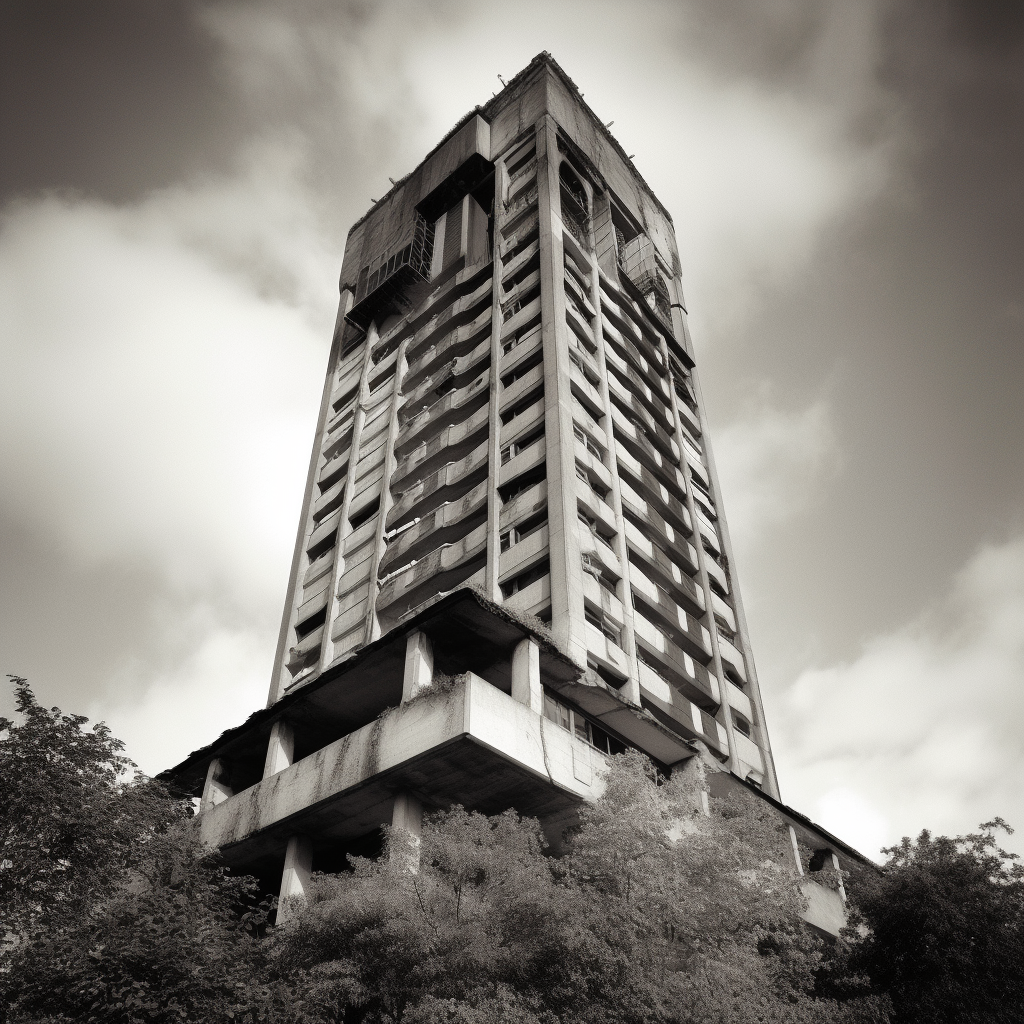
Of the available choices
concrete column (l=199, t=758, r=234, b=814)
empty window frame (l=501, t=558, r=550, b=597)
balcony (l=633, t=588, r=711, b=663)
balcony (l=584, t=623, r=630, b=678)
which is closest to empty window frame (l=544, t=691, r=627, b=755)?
balcony (l=584, t=623, r=630, b=678)

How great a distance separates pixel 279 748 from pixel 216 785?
11.5ft

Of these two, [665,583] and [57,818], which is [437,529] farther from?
[57,818]

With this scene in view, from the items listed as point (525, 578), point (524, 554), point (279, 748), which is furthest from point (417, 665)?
point (524, 554)

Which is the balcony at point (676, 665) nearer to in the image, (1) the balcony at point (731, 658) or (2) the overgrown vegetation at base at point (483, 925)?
(1) the balcony at point (731, 658)

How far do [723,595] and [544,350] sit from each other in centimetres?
1551

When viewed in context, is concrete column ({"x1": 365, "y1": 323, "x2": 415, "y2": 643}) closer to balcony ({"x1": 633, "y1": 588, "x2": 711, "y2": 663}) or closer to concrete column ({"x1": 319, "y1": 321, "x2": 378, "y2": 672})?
concrete column ({"x1": 319, "y1": 321, "x2": 378, "y2": 672})

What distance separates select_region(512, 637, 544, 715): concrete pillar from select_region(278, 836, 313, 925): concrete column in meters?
7.15

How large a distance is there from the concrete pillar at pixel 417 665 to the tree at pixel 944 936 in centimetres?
1219

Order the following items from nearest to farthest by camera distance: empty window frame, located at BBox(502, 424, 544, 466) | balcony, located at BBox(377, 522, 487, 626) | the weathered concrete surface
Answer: the weathered concrete surface
balcony, located at BBox(377, 522, 487, 626)
empty window frame, located at BBox(502, 424, 544, 466)

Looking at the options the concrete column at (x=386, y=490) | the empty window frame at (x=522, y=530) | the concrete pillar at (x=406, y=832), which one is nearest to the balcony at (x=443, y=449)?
the concrete column at (x=386, y=490)

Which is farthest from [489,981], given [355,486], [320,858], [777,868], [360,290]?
[360,290]

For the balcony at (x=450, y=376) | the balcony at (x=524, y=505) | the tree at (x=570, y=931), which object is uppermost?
the balcony at (x=450, y=376)

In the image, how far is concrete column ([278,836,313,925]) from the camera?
2525cm

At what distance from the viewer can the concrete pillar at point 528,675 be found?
25.4 meters
